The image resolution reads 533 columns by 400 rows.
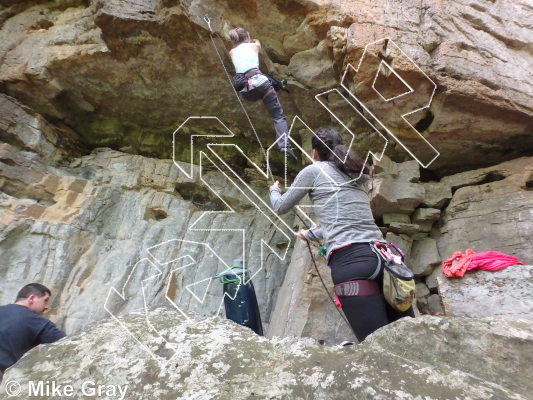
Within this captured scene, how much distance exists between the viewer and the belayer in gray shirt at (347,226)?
3.49 meters

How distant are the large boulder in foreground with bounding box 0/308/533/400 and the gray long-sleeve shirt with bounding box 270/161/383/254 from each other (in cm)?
103

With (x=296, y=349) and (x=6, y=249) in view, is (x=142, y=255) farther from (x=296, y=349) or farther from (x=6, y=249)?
(x=296, y=349)

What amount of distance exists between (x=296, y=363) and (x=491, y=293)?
2634 millimetres

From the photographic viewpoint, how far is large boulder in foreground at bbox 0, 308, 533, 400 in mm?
2352

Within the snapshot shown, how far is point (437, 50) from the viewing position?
7.03 meters

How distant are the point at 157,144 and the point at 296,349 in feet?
24.7

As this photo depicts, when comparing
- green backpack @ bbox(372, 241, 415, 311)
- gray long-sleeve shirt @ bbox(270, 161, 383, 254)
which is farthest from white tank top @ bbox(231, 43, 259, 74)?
green backpack @ bbox(372, 241, 415, 311)

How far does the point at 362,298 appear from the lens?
3.46m

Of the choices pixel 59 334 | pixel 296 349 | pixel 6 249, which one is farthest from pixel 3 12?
pixel 296 349

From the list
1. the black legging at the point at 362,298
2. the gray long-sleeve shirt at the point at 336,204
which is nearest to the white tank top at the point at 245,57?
the gray long-sleeve shirt at the point at 336,204

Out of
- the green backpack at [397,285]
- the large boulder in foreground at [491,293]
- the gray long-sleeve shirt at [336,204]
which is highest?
the gray long-sleeve shirt at [336,204]

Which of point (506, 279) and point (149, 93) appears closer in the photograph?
point (506, 279)

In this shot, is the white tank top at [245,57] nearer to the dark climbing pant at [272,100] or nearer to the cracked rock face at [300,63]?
the dark climbing pant at [272,100]

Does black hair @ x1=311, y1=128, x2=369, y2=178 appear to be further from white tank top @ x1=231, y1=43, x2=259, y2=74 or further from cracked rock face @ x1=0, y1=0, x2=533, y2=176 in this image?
cracked rock face @ x1=0, y1=0, x2=533, y2=176
